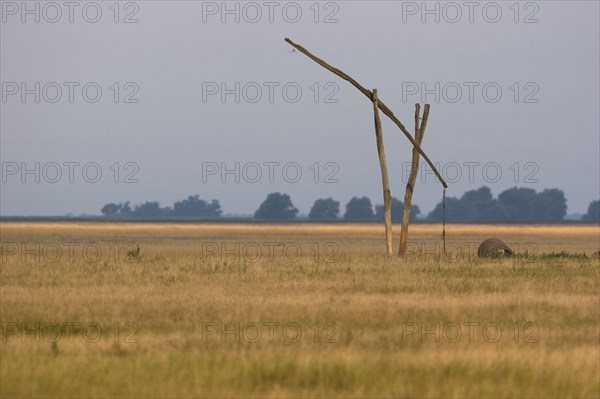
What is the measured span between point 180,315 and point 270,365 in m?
6.51

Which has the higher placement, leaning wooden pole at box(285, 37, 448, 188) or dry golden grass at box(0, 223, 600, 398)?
leaning wooden pole at box(285, 37, 448, 188)

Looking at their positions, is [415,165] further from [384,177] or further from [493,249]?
[493,249]

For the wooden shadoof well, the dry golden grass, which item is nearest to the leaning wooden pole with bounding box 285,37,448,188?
the wooden shadoof well

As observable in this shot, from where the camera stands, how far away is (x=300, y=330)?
1881cm

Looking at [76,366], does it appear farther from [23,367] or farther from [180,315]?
[180,315]

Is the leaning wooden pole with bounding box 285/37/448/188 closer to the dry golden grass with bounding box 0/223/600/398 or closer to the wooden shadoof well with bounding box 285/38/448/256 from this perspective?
the wooden shadoof well with bounding box 285/38/448/256

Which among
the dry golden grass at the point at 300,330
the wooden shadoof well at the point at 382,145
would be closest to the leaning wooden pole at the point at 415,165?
the wooden shadoof well at the point at 382,145

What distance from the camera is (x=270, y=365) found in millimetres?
14430

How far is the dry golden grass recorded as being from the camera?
1370 centimetres

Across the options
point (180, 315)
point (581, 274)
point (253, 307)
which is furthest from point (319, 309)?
point (581, 274)

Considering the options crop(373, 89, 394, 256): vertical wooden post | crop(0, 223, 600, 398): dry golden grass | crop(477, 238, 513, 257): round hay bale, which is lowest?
crop(0, 223, 600, 398): dry golden grass

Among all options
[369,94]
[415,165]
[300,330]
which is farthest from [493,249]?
[300,330]

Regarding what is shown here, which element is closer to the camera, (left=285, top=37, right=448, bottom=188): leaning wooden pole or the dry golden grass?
the dry golden grass

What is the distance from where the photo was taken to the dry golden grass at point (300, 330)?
1370 centimetres
